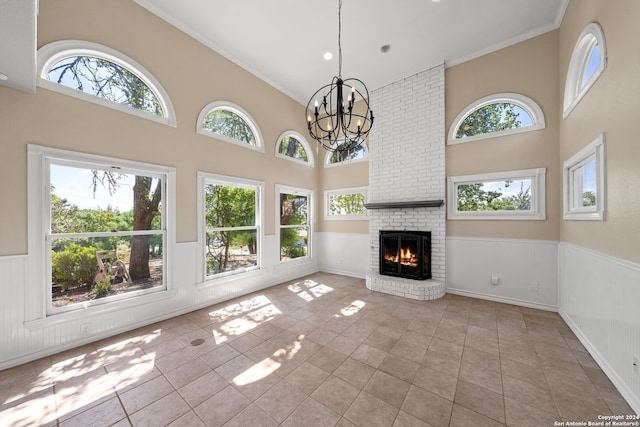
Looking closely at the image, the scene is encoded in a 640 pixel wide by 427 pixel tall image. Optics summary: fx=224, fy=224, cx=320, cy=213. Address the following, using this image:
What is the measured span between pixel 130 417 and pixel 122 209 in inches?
93.4

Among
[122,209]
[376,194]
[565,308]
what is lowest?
[565,308]

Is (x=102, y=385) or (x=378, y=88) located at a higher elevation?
(x=378, y=88)

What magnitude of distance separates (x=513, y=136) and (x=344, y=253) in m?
3.98

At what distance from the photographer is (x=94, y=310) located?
8.72 ft

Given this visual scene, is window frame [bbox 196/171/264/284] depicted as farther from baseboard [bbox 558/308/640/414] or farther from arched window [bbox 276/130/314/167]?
baseboard [bbox 558/308/640/414]

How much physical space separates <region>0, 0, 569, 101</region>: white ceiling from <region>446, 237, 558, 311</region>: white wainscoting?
11.2 ft

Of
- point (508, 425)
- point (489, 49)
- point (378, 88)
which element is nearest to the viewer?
point (508, 425)

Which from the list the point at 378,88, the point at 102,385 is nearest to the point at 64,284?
the point at 102,385

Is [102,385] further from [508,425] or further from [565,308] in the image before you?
[565,308]

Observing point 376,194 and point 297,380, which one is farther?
point 376,194

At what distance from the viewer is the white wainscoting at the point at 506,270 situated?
349 cm


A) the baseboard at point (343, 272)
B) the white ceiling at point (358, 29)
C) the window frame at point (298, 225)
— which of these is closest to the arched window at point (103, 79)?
the white ceiling at point (358, 29)

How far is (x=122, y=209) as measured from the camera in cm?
296

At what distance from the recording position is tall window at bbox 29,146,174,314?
2457 millimetres
